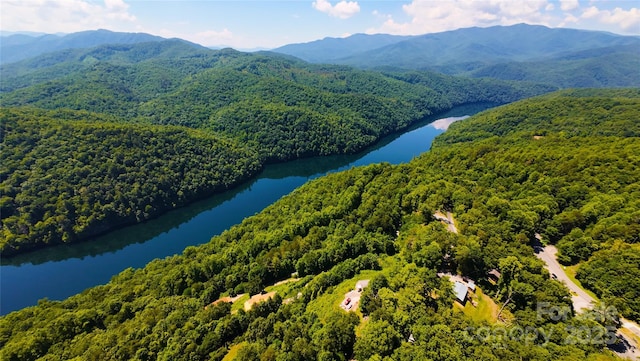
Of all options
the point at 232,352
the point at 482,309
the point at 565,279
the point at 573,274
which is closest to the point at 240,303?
the point at 232,352

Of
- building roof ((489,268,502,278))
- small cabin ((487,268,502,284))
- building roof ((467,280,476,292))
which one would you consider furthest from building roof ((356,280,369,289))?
building roof ((489,268,502,278))

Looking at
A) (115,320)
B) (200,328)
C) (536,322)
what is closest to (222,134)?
(115,320)

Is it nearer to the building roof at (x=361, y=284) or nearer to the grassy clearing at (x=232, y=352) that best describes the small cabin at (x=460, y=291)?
the building roof at (x=361, y=284)

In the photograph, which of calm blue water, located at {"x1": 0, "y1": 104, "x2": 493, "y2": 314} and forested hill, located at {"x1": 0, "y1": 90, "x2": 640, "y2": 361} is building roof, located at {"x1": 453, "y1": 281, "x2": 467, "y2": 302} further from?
calm blue water, located at {"x1": 0, "y1": 104, "x2": 493, "y2": 314}

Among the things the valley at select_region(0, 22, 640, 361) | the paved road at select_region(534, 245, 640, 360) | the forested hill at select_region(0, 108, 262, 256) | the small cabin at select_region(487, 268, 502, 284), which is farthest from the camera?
the forested hill at select_region(0, 108, 262, 256)

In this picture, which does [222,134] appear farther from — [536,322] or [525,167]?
[536,322]

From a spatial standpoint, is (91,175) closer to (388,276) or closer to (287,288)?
(287,288)
